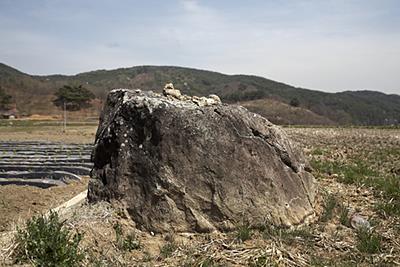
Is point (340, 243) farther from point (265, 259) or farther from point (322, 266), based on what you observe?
point (265, 259)

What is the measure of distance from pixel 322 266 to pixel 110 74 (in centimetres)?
13683

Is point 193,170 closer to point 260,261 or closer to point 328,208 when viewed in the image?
point 260,261

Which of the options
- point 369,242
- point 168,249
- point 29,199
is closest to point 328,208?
point 369,242

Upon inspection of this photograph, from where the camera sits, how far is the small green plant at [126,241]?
487 centimetres

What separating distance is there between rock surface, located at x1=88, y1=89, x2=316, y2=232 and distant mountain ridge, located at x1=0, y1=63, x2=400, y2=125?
2180 inches

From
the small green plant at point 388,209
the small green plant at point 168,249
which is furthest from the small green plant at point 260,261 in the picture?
the small green plant at point 388,209

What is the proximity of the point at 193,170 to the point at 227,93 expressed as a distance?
10065 cm

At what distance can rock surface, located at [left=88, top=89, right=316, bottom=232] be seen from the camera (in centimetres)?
547

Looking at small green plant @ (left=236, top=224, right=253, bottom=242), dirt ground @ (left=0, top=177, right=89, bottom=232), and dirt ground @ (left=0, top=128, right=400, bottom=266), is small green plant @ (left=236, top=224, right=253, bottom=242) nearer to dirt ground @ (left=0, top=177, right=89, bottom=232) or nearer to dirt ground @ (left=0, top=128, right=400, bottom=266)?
dirt ground @ (left=0, top=128, right=400, bottom=266)

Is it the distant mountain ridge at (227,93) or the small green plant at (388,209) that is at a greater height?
the distant mountain ridge at (227,93)

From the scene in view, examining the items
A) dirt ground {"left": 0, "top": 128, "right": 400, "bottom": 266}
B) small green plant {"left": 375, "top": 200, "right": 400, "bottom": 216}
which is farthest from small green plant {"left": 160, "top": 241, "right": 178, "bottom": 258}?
small green plant {"left": 375, "top": 200, "right": 400, "bottom": 216}

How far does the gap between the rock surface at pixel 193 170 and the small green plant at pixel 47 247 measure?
54.2 inches

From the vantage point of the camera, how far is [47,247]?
13.3ft

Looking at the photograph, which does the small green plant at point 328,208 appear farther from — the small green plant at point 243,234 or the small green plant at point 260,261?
the small green plant at point 260,261
